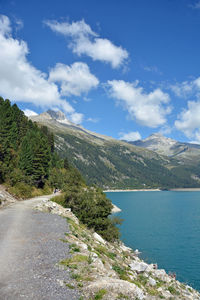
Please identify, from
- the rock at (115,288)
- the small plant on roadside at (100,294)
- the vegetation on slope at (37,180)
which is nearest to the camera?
the small plant on roadside at (100,294)

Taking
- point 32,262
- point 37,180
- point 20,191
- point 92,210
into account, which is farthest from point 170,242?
point 32,262

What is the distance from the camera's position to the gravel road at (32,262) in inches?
413

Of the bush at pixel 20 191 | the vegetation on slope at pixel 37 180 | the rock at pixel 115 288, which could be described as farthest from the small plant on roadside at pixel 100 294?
the bush at pixel 20 191

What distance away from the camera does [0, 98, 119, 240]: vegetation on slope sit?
4697cm

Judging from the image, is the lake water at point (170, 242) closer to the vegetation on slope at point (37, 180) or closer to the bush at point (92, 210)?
the bush at point (92, 210)

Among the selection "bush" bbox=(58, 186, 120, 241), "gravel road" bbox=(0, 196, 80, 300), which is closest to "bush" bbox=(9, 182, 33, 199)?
"bush" bbox=(58, 186, 120, 241)

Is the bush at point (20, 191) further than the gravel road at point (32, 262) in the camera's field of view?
Yes

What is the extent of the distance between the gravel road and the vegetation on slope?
24075mm

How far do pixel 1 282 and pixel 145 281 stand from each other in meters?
12.3

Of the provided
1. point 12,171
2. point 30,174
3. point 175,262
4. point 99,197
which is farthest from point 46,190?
point 175,262

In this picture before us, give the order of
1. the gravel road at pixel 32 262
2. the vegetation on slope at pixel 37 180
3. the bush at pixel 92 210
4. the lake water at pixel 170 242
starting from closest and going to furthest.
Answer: the gravel road at pixel 32 262, the bush at pixel 92 210, the vegetation on slope at pixel 37 180, the lake water at pixel 170 242

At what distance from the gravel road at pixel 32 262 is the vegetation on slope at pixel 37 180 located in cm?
2407

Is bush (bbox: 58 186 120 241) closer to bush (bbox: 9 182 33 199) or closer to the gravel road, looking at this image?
bush (bbox: 9 182 33 199)

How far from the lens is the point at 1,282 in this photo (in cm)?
1124
